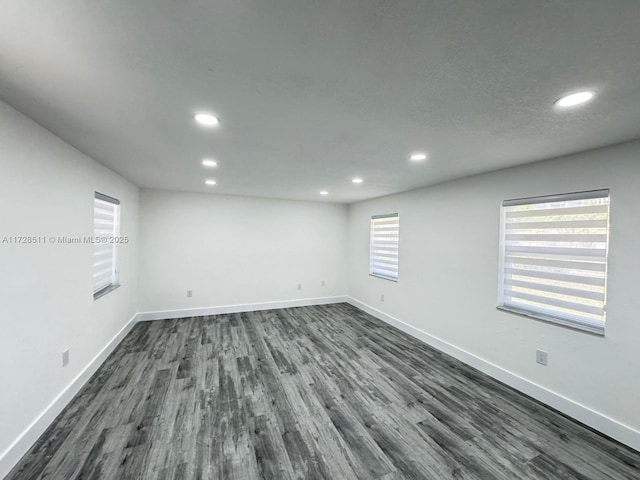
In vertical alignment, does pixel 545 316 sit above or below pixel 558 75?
below

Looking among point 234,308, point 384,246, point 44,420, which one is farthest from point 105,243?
point 384,246

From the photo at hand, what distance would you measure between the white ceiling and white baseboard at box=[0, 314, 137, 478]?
2119 millimetres

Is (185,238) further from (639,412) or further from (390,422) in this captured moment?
(639,412)

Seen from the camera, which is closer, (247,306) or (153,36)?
(153,36)

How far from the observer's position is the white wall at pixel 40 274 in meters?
1.64

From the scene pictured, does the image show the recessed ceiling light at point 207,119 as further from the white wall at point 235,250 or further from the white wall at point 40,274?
the white wall at point 235,250

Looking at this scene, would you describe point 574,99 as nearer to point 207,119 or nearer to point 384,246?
point 207,119

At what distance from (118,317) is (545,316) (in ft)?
16.4

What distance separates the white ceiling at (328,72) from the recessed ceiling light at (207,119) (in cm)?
5

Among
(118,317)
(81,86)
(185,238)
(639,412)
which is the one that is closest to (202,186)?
(185,238)

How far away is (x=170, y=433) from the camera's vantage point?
2.00 metres

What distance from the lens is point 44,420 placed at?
198 cm

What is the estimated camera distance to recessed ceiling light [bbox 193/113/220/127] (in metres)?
1.67

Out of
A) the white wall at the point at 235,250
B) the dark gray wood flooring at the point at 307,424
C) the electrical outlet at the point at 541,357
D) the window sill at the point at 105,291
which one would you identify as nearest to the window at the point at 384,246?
the white wall at the point at 235,250
